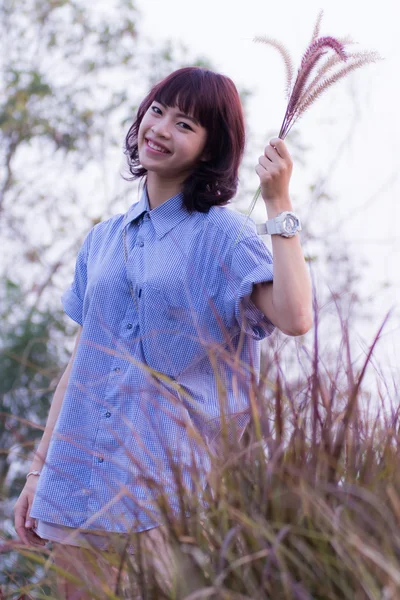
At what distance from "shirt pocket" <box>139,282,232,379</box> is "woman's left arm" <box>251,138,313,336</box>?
0.21 m

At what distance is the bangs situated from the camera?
7.91 feet

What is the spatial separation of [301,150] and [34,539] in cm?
483

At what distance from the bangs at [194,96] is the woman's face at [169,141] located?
0.02 metres

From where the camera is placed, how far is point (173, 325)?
2.21m

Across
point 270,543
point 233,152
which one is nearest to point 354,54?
point 233,152

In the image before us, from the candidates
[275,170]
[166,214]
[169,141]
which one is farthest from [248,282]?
[169,141]

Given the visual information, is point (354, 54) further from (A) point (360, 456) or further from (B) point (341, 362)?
(A) point (360, 456)

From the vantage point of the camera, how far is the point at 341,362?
1.65 metres

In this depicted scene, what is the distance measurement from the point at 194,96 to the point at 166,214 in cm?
35

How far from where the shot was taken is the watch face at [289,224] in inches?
79.2

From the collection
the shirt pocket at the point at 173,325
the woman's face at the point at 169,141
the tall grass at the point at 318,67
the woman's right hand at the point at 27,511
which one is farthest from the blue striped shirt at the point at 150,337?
the tall grass at the point at 318,67

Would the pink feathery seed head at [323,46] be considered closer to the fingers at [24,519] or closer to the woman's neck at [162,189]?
the woman's neck at [162,189]

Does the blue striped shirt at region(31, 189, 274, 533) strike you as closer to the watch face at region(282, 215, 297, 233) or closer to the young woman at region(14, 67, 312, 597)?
the young woman at region(14, 67, 312, 597)

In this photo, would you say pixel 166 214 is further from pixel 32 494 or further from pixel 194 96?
pixel 32 494
